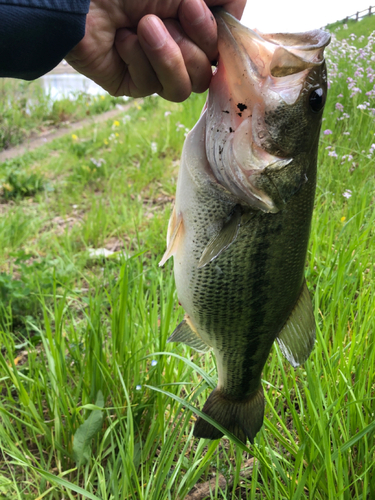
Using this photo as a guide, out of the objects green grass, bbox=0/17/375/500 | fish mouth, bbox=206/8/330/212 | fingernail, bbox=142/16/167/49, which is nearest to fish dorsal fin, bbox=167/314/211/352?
green grass, bbox=0/17/375/500

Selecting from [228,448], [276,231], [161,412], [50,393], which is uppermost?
[276,231]

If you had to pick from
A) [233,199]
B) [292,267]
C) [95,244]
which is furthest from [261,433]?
[95,244]

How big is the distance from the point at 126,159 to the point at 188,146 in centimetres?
395

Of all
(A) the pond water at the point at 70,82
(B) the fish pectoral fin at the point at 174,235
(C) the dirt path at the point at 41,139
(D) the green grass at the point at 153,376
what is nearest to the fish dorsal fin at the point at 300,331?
(D) the green grass at the point at 153,376

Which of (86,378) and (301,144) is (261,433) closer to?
(86,378)

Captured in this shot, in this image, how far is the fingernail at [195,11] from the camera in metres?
1.20

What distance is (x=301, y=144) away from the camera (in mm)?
1192

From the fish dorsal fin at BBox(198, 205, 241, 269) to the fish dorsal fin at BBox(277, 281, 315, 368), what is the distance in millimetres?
343

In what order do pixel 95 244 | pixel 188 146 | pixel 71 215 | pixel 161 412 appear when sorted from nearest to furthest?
pixel 188 146 → pixel 161 412 → pixel 95 244 → pixel 71 215

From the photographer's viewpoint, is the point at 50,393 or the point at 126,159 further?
the point at 126,159

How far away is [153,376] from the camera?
172cm

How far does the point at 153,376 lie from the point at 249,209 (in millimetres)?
905

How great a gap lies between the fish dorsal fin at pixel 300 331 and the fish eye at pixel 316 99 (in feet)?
1.93

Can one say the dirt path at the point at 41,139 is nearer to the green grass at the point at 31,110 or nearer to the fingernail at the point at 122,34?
the green grass at the point at 31,110
